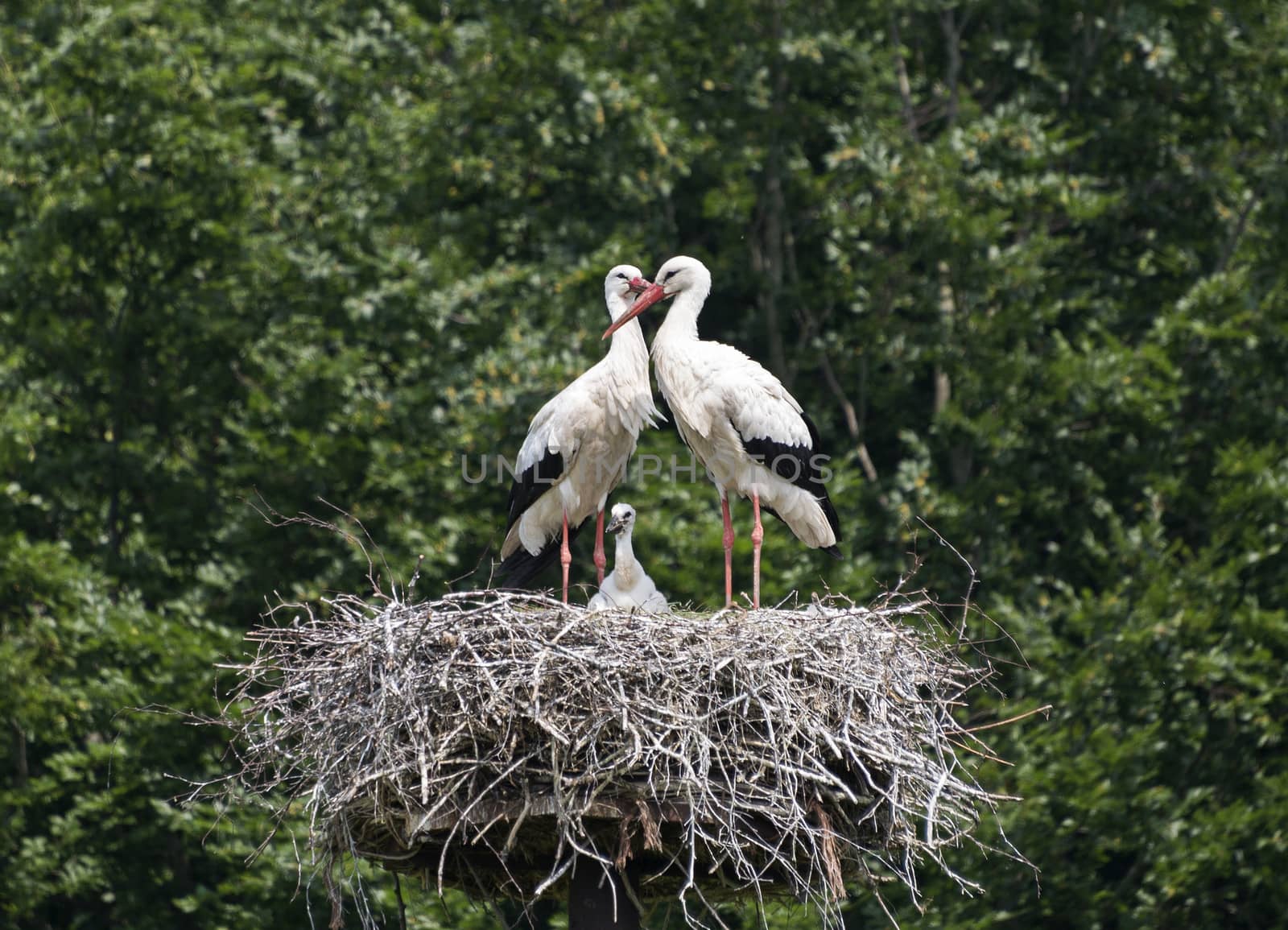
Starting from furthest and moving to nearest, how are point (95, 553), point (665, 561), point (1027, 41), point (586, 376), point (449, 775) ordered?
1. point (1027, 41)
2. point (95, 553)
3. point (665, 561)
4. point (586, 376)
5. point (449, 775)

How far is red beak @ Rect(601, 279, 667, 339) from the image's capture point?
360 inches

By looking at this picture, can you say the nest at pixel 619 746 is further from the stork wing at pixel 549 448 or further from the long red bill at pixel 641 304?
the long red bill at pixel 641 304

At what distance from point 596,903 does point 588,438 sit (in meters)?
2.73

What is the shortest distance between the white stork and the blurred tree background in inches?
164

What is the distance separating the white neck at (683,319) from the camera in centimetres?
923

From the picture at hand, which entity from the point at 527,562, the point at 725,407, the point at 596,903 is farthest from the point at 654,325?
the point at 596,903

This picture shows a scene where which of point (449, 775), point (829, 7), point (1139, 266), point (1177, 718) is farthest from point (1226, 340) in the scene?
point (449, 775)

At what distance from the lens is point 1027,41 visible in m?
16.4

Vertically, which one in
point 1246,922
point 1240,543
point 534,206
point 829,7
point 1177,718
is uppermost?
point 829,7

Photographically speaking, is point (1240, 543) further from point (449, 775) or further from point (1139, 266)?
point (449, 775)

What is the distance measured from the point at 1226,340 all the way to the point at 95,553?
330 inches

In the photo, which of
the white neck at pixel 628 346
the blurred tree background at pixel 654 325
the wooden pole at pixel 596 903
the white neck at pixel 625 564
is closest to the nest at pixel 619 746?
the wooden pole at pixel 596 903

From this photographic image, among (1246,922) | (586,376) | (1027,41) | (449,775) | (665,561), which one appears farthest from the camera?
(1027,41)

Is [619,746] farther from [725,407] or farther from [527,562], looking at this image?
[527,562]
